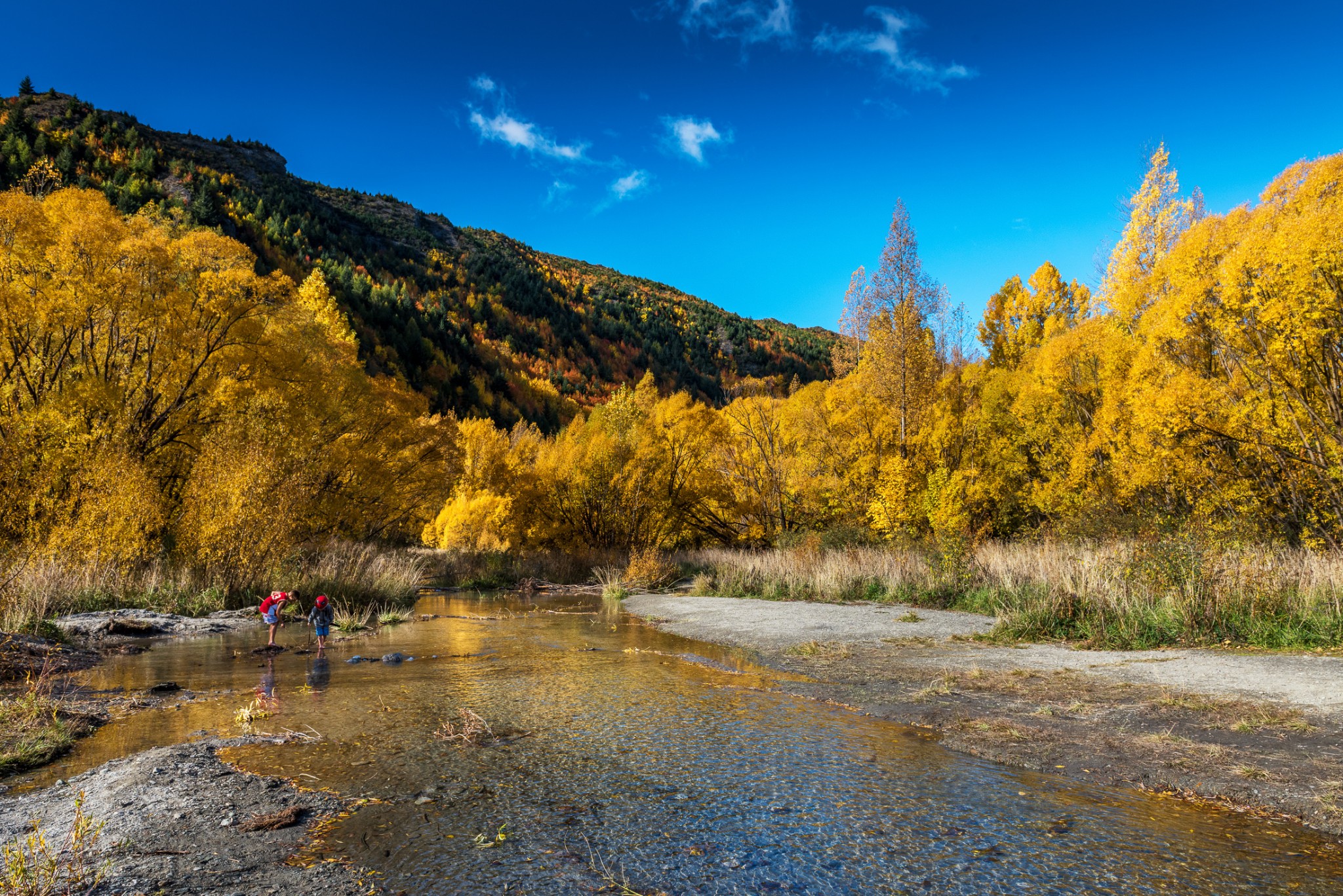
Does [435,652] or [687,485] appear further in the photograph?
[687,485]

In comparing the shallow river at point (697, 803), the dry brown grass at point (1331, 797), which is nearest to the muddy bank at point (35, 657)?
the shallow river at point (697, 803)

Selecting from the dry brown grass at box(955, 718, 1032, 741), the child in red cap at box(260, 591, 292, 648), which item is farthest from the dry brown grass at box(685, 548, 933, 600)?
the child in red cap at box(260, 591, 292, 648)

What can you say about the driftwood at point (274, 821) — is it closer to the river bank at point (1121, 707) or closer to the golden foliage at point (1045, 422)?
the river bank at point (1121, 707)

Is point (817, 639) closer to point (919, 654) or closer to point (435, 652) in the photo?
point (919, 654)

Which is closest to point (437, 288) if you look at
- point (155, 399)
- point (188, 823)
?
point (155, 399)

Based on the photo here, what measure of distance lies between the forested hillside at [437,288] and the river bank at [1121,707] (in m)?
27.1

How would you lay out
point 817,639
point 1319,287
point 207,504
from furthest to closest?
1. point 207,504
2. point 1319,287
3. point 817,639

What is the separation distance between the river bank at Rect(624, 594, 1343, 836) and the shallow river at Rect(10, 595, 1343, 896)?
1.55 feet

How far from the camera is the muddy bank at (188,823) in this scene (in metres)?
3.12

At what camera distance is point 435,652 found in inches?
434

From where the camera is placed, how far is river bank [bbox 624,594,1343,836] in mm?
4789

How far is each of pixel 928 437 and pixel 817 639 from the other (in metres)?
15.1

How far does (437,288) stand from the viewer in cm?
12731

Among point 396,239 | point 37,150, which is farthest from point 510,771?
point 396,239
